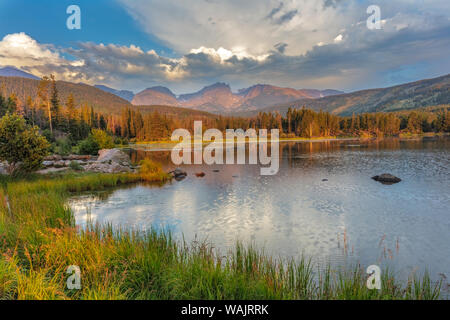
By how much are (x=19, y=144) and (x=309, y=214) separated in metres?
23.9

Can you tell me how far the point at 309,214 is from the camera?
18219mm

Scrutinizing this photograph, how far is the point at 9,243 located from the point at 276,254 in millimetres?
10427

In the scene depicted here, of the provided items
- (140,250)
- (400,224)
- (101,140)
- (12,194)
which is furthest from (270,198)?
(101,140)

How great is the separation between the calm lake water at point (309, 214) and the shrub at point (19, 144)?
17.7 ft

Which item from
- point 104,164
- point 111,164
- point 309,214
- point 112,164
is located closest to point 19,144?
point 104,164

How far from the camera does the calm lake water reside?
1223 cm

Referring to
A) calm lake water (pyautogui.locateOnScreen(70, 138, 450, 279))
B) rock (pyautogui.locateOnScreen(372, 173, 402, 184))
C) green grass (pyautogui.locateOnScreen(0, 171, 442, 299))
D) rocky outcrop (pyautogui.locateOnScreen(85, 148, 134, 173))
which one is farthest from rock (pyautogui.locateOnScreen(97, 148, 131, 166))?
rock (pyautogui.locateOnScreen(372, 173, 402, 184))

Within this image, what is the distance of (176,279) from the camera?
23.5 feet

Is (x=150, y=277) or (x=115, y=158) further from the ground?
(x=115, y=158)

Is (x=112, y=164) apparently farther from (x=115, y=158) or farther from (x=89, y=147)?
(x=89, y=147)

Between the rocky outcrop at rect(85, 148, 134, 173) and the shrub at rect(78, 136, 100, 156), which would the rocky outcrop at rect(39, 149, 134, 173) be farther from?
the shrub at rect(78, 136, 100, 156)

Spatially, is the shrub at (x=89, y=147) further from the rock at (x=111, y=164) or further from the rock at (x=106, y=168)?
the rock at (x=106, y=168)
